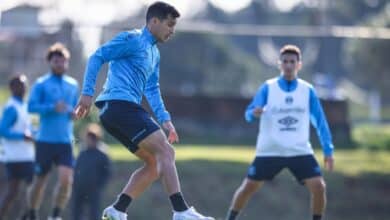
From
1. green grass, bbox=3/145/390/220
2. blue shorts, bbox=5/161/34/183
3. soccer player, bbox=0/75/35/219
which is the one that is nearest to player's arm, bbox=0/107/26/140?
soccer player, bbox=0/75/35/219

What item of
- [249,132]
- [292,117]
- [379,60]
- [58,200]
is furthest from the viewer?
[379,60]

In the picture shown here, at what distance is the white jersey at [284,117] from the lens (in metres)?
13.9

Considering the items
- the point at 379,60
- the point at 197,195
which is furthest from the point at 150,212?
the point at 379,60

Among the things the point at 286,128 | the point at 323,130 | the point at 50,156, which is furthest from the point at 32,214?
the point at 323,130

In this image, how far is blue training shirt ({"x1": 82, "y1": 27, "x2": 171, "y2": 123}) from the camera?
11109 millimetres

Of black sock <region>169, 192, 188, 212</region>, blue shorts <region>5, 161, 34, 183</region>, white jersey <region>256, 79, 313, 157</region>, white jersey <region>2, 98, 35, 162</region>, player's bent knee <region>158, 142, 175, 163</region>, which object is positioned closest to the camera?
black sock <region>169, 192, 188, 212</region>

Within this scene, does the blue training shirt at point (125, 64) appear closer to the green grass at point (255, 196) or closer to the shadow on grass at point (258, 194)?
the green grass at point (255, 196)

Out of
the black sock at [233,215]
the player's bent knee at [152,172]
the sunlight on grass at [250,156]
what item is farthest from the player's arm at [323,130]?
the sunlight on grass at [250,156]

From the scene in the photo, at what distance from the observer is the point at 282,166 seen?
45.5 ft

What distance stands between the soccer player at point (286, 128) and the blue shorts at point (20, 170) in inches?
142

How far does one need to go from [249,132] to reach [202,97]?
1364 millimetres

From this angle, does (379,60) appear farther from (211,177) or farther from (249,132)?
(211,177)

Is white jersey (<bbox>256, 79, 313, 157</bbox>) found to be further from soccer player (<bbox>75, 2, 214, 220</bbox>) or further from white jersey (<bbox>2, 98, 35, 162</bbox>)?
white jersey (<bbox>2, 98, 35, 162</bbox>)

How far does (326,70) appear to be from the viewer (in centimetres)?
2838
